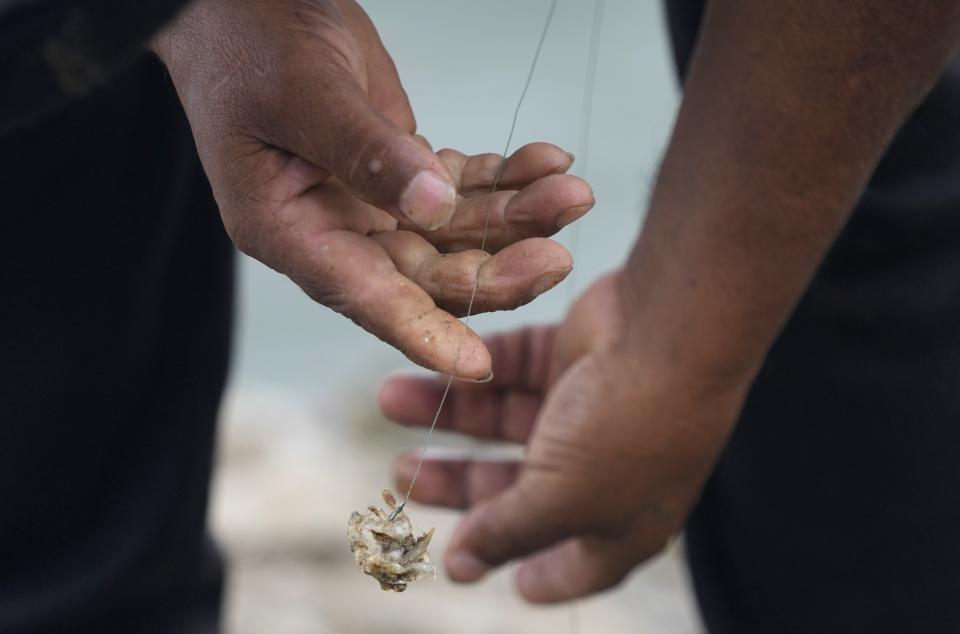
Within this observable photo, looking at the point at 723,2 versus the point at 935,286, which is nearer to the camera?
the point at 723,2

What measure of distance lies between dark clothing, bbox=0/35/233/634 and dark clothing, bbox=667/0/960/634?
1.91 ft

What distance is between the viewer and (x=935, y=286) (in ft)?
4.09

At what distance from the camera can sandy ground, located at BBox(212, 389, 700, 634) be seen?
1.96 meters

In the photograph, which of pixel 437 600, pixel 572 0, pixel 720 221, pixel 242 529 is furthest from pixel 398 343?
pixel 572 0

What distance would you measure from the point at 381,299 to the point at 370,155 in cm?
10

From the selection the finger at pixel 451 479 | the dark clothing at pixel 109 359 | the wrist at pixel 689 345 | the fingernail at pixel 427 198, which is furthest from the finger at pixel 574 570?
the fingernail at pixel 427 198

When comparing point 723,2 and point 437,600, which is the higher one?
point 723,2

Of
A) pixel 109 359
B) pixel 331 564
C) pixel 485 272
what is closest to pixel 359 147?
pixel 485 272

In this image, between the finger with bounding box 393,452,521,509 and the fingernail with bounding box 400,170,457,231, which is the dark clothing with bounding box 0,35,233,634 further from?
the fingernail with bounding box 400,170,457,231

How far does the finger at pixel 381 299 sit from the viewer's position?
0.77 meters

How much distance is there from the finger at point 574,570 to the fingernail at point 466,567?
0.08m

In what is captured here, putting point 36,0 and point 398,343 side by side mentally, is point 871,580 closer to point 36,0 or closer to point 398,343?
point 398,343

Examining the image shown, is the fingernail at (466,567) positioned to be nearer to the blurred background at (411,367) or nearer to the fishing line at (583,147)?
the fishing line at (583,147)

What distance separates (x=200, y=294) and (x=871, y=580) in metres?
0.83
